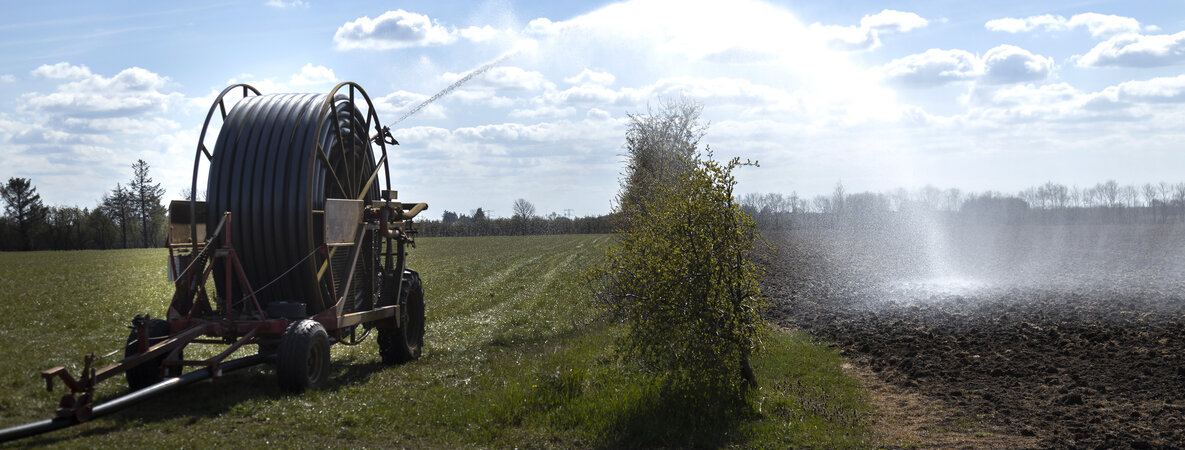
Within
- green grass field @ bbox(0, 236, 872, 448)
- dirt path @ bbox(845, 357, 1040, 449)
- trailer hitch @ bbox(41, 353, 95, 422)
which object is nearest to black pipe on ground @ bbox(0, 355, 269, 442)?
trailer hitch @ bbox(41, 353, 95, 422)

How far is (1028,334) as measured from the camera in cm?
1617

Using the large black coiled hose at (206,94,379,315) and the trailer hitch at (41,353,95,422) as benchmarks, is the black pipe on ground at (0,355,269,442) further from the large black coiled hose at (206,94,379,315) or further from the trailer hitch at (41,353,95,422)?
the large black coiled hose at (206,94,379,315)

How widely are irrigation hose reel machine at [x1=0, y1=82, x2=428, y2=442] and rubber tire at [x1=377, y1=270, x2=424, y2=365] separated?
0.43m

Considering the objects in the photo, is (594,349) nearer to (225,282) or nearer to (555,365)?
(555,365)

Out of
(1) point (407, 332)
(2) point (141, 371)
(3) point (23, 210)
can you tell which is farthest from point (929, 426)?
(3) point (23, 210)

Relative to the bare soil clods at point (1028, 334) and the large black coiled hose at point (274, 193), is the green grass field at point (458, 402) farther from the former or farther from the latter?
the bare soil clods at point (1028, 334)

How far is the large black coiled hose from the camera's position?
11.8 meters

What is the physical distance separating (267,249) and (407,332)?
374cm

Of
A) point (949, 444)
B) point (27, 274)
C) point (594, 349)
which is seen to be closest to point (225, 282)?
point (594, 349)

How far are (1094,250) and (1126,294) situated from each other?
2395 cm

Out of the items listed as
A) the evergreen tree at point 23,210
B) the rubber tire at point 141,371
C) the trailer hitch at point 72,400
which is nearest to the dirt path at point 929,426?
the trailer hitch at point 72,400

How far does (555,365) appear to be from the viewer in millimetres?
13203

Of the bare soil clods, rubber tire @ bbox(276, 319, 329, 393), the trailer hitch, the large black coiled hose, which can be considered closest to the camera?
the trailer hitch

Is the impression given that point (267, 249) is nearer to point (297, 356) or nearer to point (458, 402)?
point (297, 356)
